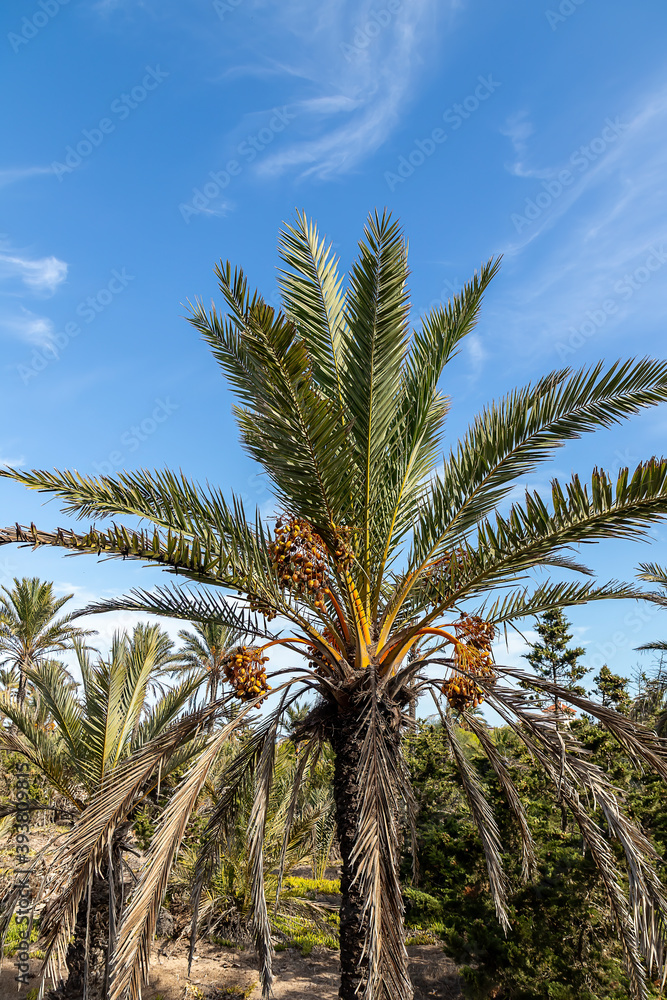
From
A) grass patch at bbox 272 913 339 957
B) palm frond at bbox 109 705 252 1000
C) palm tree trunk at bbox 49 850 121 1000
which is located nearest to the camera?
palm frond at bbox 109 705 252 1000

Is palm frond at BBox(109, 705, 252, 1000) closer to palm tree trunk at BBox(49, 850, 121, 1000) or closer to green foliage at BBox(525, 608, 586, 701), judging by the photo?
palm tree trunk at BBox(49, 850, 121, 1000)

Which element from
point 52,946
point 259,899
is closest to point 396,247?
point 259,899

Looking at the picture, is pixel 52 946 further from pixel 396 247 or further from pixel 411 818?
pixel 396 247

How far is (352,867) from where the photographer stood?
4586mm

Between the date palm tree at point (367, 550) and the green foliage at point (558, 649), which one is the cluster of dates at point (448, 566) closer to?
the date palm tree at point (367, 550)

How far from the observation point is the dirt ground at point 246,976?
10.1 m

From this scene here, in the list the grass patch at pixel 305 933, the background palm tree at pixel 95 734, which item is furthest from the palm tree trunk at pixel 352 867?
the grass patch at pixel 305 933

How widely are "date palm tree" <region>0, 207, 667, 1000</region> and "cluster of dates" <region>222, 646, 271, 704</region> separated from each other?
2cm

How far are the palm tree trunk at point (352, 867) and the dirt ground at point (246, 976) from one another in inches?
272

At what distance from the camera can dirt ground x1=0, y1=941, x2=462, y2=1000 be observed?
10.1 meters

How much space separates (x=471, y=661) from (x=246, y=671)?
5.37 ft

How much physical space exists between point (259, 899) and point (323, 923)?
8825mm

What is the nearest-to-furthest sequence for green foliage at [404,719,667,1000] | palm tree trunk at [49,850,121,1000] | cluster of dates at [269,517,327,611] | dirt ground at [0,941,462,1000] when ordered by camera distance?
1. cluster of dates at [269,517,327,611]
2. green foliage at [404,719,667,1000]
3. palm tree trunk at [49,850,121,1000]
4. dirt ground at [0,941,462,1000]

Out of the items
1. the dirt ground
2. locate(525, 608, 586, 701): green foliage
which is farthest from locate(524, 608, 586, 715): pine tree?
the dirt ground
